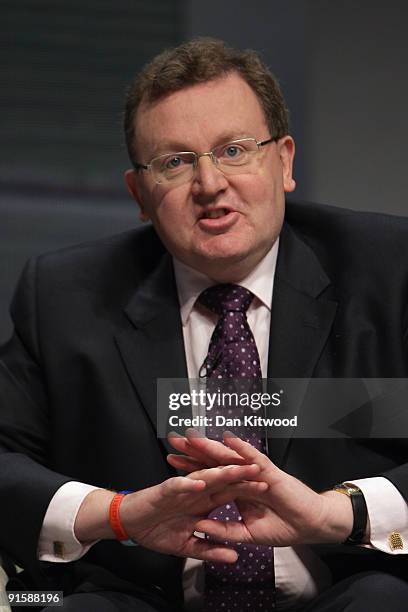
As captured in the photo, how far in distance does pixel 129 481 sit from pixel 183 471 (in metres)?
0.11

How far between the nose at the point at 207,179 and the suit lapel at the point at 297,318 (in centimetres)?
23

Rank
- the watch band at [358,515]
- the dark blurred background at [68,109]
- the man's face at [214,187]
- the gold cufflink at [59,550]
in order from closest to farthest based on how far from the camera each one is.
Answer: the watch band at [358,515] → the gold cufflink at [59,550] → the man's face at [214,187] → the dark blurred background at [68,109]

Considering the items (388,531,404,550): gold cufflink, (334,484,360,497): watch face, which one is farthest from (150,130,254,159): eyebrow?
(388,531,404,550): gold cufflink

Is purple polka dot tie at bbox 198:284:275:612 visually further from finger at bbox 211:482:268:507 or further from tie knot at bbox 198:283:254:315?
finger at bbox 211:482:268:507

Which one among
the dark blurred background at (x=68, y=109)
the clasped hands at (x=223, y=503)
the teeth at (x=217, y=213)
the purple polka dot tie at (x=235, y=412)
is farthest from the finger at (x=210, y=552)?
the dark blurred background at (x=68, y=109)

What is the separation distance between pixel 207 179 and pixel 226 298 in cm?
25

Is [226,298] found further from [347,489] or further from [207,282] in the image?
[347,489]

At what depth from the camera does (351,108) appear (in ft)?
8.51

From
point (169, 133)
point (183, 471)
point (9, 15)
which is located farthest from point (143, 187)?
point (9, 15)

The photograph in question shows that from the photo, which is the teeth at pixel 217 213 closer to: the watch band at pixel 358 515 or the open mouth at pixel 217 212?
the open mouth at pixel 217 212

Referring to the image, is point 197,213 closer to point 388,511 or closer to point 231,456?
point 231,456

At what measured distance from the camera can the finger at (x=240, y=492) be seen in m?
1.70

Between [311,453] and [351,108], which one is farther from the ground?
[351,108]

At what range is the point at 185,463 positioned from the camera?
1789 mm
